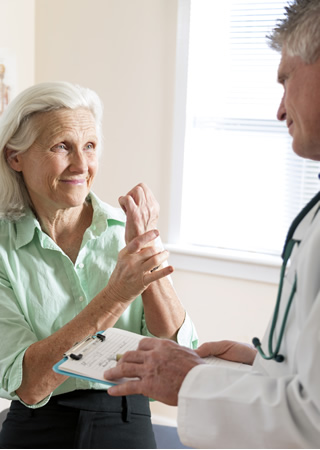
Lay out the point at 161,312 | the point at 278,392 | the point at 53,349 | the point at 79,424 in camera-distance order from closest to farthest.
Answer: the point at 278,392, the point at 53,349, the point at 79,424, the point at 161,312

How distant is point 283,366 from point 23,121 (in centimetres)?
116

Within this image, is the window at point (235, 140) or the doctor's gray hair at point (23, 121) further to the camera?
the window at point (235, 140)

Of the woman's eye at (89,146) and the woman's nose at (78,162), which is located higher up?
the woman's eye at (89,146)

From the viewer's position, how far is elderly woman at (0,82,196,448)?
1.60 meters

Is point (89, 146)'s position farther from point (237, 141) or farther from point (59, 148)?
point (237, 141)

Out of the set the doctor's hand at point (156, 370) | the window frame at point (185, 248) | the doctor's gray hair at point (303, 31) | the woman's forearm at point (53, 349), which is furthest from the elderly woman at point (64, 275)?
the window frame at point (185, 248)

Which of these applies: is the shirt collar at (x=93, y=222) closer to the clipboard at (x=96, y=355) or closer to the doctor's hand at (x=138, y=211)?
the doctor's hand at (x=138, y=211)

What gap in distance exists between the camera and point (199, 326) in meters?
3.13

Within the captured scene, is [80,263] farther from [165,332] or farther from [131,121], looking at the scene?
[131,121]

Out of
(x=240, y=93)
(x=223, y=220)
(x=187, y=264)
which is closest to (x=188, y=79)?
(x=240, y=93)

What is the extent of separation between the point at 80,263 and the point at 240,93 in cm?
158

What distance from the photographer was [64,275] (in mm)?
1783

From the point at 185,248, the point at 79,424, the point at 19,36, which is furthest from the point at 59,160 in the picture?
the point at 19,36

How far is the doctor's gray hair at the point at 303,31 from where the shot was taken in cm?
99
